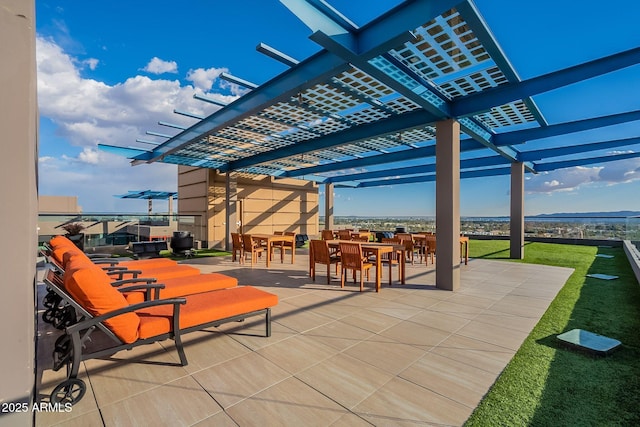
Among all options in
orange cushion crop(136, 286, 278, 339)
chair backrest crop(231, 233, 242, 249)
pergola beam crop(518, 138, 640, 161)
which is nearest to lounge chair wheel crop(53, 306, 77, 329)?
orange cushion crop(136, 286, 278, 339)

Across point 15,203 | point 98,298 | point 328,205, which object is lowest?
point 98,298

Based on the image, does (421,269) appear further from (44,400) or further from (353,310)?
(44,400)

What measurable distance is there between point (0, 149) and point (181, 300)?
Answer: 162cm

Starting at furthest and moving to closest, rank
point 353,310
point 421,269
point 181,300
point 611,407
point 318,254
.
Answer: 1. point 421,269
2. point 318,254
3. point 353,310
4. point 181,300
5. point 611,407

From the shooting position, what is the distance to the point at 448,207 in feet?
19.6

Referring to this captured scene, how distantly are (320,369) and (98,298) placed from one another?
1.94 metres

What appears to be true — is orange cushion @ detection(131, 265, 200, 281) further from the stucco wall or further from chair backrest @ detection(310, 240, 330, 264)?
the stucco wall

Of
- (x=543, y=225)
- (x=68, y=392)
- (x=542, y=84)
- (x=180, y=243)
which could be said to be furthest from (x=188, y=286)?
(x=543, y=225)

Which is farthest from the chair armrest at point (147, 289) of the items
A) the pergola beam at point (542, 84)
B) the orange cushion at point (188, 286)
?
the pergola beam at point (542, 84)

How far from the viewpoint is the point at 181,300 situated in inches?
103

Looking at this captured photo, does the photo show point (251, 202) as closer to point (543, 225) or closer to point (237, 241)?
point (237, 241)

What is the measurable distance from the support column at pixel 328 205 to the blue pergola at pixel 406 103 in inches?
260

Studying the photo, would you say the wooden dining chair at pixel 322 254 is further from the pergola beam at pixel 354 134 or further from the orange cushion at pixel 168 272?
the pergola beam at pixel 354 134

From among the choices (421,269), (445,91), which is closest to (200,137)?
(445,91)
